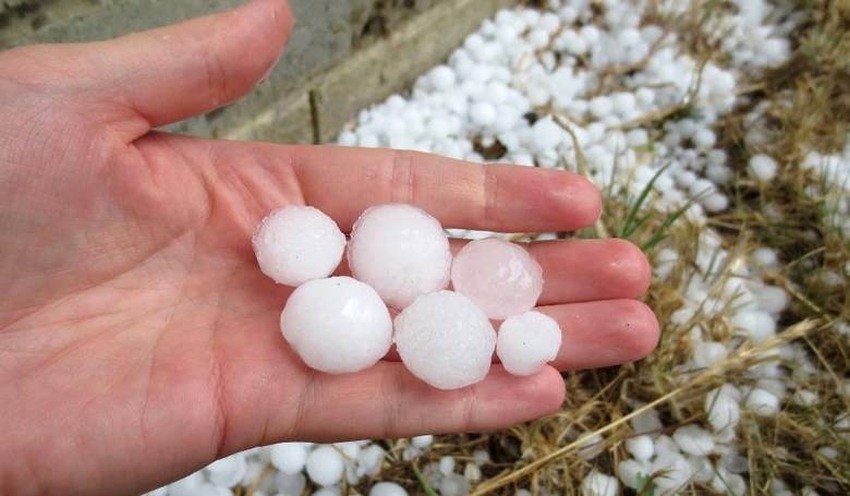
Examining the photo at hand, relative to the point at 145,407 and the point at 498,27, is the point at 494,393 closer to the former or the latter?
the point at 145,407

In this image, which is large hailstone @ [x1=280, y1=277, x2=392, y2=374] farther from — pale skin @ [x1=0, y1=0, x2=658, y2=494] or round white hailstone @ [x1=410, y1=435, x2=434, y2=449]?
round white hailstone @ [x1=410, y1=435, x2=434, y2=449]

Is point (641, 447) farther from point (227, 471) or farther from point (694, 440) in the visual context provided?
point (227, 471)

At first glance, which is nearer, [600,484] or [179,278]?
[179,278]

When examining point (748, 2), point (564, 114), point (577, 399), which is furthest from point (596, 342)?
point (748, 2)

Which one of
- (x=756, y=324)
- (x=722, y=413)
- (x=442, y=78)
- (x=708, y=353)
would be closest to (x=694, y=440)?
(x=722, y=413)

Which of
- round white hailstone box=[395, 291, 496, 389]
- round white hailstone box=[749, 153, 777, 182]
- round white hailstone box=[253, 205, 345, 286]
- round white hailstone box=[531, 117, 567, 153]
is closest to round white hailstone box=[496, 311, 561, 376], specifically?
round white hailstone box=[395, 291, 496, 389]

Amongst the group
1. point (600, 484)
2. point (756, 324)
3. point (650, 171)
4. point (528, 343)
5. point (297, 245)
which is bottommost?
point (600, 484)

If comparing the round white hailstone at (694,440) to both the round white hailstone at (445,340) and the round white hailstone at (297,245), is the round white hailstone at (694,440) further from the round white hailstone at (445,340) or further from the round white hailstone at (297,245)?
the round white hailstone at (297,245)
